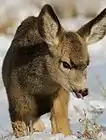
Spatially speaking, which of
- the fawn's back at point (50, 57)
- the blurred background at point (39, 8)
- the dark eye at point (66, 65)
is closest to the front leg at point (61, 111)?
the fawn's back at point (50, 57)

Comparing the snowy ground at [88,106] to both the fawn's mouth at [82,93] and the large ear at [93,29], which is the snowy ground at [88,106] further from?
the large ear at [93,29]

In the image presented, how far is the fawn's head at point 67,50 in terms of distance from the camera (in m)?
7.07

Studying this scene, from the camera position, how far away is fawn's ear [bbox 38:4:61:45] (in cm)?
705

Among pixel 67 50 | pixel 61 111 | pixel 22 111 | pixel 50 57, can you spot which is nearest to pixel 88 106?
pixel 61 111

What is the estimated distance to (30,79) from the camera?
25.3 feet

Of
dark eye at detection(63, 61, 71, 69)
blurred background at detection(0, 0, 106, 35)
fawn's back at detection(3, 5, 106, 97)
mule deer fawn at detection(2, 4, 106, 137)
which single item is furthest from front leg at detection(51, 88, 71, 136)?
blurred background at detection(0, 0, 106, 35)

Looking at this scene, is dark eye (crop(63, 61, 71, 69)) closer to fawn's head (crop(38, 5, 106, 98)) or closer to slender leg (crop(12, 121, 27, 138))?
fawn's head (crop(38, 5, 106, 98))

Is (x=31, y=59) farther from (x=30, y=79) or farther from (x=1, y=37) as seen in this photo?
(x=1, y=37)

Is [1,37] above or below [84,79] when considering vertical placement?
above

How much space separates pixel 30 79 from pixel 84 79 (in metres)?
0.86

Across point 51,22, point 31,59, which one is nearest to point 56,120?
point 31,59

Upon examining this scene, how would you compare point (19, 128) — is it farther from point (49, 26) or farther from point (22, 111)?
point (49, 26)

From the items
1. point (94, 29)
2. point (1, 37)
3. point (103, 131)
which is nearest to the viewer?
point (103, 131)

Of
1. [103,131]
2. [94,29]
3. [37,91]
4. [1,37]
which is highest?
[1,37]
